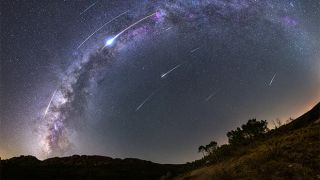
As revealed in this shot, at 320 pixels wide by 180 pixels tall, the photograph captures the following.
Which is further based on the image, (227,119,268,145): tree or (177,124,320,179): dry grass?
(227,119,268,145): tree

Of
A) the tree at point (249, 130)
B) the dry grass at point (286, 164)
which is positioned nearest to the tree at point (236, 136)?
the tree at point (249, 130)

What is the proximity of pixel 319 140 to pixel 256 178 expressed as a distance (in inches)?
315

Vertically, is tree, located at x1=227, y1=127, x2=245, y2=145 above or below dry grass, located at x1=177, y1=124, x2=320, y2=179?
above

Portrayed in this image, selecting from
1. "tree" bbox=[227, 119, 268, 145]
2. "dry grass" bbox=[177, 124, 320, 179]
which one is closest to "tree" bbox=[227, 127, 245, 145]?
"tree" bbox=[227, 119, 268, 145]

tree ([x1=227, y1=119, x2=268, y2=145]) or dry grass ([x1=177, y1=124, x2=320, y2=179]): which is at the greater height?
tree ([x1=227, y1=119, x2=268, y2=145])

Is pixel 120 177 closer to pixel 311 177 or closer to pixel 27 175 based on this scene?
pixel 27 175

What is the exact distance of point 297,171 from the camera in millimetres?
14008

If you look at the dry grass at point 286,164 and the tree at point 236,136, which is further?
the tree at point 236,136

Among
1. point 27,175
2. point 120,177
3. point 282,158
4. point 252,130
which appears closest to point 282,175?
point 282,158

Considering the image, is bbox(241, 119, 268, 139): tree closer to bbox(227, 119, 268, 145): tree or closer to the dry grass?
bbox(227, 119, 268, 145): tree

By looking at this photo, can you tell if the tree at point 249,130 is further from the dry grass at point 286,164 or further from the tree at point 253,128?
the dry grass at point 286,164

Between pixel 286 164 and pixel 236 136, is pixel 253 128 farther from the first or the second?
pixel 286 164

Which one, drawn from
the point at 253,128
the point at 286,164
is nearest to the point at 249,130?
the point at 253,128

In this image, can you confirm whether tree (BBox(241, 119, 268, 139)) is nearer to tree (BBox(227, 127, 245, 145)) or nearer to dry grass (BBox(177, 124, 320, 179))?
tree (BBox(227, 127, 245, 145))
